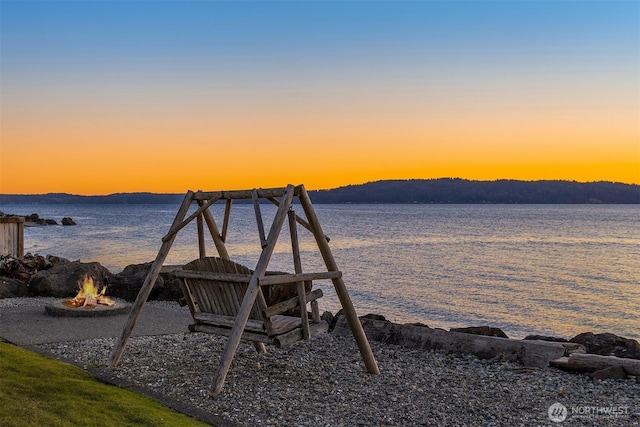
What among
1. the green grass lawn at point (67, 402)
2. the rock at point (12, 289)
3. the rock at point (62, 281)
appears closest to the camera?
the green grass lawn at point (67, 402)

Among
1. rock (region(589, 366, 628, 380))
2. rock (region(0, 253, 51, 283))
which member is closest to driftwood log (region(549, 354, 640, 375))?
rock (region(589, 366, 628, 380))

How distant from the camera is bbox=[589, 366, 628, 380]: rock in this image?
858cm

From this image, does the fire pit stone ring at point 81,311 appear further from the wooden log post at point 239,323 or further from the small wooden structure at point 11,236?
the small wooden structure at point 11,236

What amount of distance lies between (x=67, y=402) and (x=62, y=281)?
34.4ft

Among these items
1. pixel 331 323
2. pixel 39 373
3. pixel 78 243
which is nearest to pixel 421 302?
pixel 331 323

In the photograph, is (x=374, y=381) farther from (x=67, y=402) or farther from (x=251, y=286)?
(x=67, y=402)

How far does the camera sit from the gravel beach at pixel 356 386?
6.79 meters

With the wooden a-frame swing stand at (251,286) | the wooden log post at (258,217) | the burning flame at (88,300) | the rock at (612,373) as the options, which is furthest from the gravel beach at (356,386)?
the burning flame at (88,300)

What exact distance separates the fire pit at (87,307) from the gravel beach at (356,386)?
253 cm

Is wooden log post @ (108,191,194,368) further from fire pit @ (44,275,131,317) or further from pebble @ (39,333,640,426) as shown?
fire pit @ (44,275,131,317)

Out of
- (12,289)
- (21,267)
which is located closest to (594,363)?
(12,289)

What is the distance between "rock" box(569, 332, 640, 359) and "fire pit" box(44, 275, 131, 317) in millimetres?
9068

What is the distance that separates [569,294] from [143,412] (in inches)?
1030

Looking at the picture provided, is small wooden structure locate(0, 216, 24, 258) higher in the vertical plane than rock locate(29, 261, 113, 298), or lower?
higher
